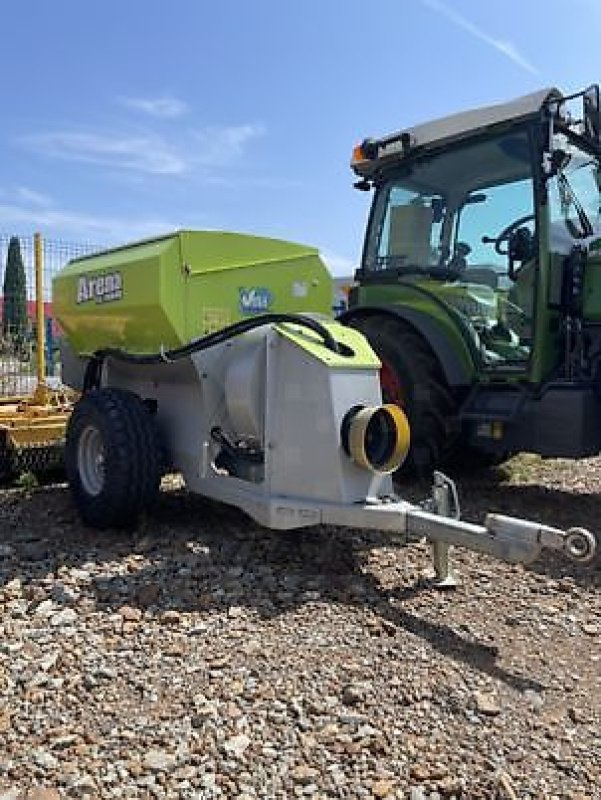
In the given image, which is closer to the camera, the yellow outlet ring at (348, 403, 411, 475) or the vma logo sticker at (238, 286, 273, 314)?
the yellow outlet ring at (348, 403, 411, 475)

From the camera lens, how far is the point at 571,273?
497 centimetres

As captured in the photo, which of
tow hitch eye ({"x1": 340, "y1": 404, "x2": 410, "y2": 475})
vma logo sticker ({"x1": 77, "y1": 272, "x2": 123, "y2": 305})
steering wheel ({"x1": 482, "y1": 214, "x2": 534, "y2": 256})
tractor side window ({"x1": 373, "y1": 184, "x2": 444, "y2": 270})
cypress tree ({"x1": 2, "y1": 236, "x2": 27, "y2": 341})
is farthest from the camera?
cypress tree ({"x1": 2, "y1": 236, "x2": 27, "y2": 341})

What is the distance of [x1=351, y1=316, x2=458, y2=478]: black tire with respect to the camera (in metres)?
5.23

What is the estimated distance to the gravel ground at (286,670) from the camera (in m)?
2.30

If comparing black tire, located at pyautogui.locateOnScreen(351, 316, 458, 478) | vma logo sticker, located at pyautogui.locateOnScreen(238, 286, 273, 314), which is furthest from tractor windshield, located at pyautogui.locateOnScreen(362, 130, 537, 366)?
vma logo sticker, located at pyautogui.locateOnScreen(238, 286, 273, 314)

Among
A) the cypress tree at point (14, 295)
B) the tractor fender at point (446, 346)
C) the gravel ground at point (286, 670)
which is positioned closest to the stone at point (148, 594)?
the gravel ground at point (286, 670)

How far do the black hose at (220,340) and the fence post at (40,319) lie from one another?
187cm

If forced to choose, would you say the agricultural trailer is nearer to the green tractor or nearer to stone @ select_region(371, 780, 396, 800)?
the green tractor

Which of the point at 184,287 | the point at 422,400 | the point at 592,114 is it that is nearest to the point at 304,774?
the point at 184,287

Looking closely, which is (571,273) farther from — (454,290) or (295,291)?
(295,291)

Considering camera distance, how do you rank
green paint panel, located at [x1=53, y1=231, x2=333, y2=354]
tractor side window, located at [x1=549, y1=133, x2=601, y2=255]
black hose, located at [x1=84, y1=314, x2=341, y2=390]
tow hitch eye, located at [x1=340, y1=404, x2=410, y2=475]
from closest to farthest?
tow hitch eye, located at [x1=340, y1=404, x2=410, y2=475] < black hose, located at [x1=84, y1=314, x2=341, y2=390] < green paint panel, located at [x1=53, y1=231, x2=333, y2=354] < tractor side window, located at [x1=549, y1=133, x2=601, y2=255]

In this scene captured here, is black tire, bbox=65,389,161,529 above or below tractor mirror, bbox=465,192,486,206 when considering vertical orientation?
below

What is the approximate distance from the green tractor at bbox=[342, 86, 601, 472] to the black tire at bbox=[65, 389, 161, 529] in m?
1.78

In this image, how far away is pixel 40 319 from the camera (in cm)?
694
